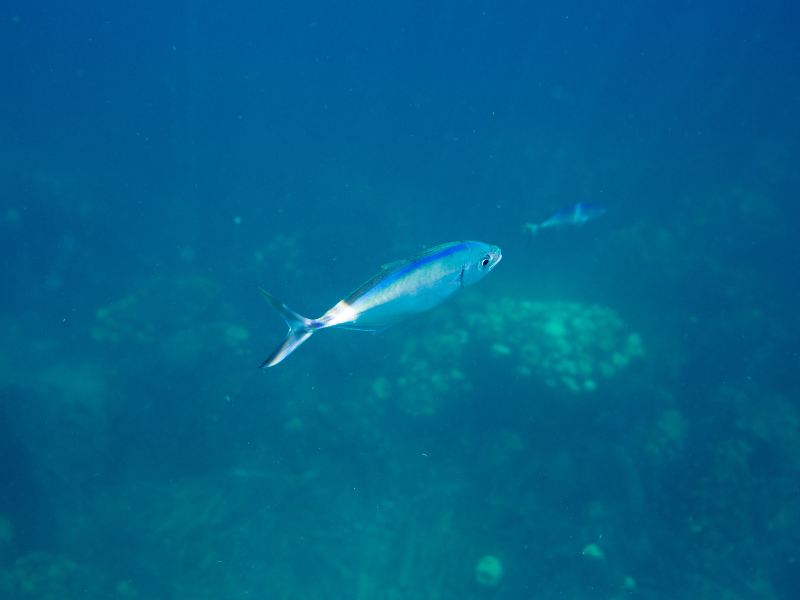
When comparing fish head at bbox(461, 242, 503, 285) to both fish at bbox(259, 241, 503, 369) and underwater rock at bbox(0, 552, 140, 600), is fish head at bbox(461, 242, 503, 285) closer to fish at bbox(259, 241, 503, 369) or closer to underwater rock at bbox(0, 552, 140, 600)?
fish at bbox(259, 241, 503, 369)

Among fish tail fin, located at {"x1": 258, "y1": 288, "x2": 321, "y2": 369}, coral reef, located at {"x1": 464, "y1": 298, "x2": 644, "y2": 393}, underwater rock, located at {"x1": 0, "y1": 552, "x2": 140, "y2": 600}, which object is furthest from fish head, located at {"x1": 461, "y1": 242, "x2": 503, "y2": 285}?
underwater rock, located at {"x1": 0, "y1": 552, "x2": 140, "y2": 600}

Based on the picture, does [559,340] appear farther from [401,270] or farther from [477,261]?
[401,270]

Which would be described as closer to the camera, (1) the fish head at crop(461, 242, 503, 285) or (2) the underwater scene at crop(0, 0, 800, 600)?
(1) the fish head at crop(461, 242, 503, 285)

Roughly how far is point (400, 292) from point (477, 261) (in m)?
0.52

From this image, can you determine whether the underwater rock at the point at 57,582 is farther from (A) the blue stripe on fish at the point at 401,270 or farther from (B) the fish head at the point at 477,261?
(B) the fish head at the point at 477,261

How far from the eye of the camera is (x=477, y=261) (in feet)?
8.23

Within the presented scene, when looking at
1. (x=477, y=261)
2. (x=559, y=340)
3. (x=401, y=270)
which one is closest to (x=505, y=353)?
(x=559, y=340)

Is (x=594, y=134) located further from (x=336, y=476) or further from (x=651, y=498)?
(x=336, y=476)

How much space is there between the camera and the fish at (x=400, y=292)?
231 cm

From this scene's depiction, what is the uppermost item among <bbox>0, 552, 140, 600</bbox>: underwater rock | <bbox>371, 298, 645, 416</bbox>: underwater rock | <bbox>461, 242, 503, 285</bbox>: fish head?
<bbox>371, 298, 645, 416</bbox>: underwater rock

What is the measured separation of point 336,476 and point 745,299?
42.0 ft

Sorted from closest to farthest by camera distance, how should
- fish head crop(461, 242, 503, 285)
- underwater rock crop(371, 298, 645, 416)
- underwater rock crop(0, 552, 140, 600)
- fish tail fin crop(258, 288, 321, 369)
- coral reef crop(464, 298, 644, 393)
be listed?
fish tail fin crop(258, 288, 321, 369), fish head crop(461, 242, 503, 285), underwater rock crop(0, 552, 140, 600), underwater rock crop(371, 298, 645, 416), coral reef crop(464, 298, 644, 393)

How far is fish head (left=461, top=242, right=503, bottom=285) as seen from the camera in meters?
2.48

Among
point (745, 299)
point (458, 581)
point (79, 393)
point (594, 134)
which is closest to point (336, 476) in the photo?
point (458, 581)
